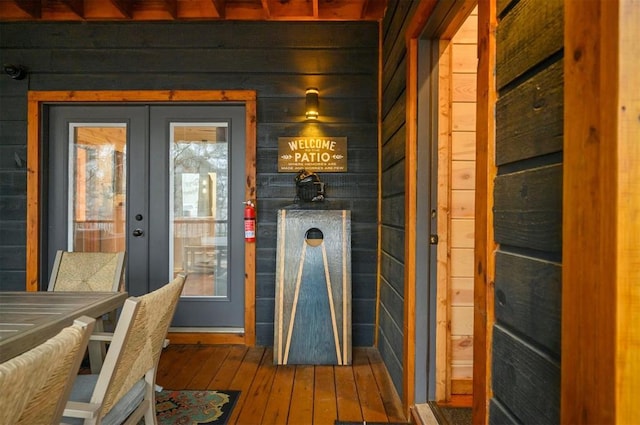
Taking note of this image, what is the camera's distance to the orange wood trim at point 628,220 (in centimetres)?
52

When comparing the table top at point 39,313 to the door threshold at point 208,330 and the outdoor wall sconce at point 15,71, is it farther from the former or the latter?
the outdoor wall sconce at point 15,71

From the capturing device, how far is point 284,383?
2.26 m

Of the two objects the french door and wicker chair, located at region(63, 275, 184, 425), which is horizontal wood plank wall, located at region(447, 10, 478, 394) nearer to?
wicker chair, located at region(63, 275, 184, 425)

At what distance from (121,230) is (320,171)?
5.79 feet

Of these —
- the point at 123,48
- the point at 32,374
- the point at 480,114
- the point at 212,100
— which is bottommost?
the point at 32,374

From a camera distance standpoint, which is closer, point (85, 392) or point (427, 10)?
point (85, 392)

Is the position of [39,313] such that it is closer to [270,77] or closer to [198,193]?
[198,193]

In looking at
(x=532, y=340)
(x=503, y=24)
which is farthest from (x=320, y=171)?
(x=532, y=340)

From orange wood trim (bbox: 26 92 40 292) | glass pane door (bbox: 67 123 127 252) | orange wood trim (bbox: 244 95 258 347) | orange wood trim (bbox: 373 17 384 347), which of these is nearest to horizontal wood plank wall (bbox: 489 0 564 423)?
orange wood trim (bbox: 373 17 384 347)

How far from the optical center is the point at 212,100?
2.84m

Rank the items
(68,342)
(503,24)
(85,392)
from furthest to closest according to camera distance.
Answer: (85,392) < (503,24) < (68,342)

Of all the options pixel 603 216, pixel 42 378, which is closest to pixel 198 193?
pixel 42 378

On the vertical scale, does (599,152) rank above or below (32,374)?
above

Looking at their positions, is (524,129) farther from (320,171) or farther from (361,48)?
(361,48)
